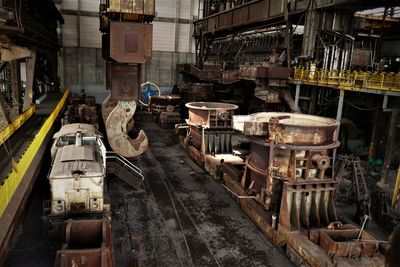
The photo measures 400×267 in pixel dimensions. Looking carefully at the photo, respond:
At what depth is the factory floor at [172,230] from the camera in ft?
21.0

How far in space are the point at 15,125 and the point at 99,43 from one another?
19.6 meters

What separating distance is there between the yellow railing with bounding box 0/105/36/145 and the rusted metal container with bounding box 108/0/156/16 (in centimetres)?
390

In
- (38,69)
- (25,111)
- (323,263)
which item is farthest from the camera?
(38,69)

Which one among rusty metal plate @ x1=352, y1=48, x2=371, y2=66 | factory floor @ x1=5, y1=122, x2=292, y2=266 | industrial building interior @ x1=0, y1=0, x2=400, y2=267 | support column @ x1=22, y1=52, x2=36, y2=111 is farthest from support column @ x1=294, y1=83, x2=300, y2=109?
support column @ x1=22, y1=52, x2=36, y2=111

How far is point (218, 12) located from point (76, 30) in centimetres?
1163

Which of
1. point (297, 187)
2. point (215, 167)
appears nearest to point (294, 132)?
point (297, 187)

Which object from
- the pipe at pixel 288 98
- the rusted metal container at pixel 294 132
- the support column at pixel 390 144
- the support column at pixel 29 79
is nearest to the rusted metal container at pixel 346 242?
the rusted metal container at pixel 294 132

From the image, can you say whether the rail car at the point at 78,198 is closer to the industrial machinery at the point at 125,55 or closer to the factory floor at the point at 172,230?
the factory floor at the point at 172,230

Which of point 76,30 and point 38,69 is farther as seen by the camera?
point 76,30

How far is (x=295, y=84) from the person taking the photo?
1455cm

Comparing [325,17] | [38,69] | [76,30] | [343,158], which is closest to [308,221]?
[343,158]

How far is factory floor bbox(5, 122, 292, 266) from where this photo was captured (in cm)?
640

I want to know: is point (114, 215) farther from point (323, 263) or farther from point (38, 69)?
point (38, 69)

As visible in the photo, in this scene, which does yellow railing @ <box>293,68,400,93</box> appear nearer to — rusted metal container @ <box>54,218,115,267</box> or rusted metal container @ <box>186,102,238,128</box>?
rusted metal container @ <box>186,102,238,128</box>
